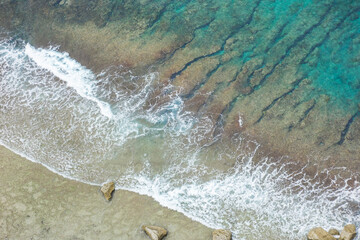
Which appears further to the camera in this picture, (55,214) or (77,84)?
(77,84)

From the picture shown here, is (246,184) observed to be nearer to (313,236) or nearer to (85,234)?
(313,236)

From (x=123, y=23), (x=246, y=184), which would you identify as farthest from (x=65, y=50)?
(x=246, y=184)

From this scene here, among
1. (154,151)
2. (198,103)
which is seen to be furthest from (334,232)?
(198,103)

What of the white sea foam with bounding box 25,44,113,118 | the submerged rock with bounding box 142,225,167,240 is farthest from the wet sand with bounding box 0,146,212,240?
the white sea foam with bounding box 25,44,113,118

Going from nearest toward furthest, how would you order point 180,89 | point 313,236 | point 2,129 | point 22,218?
point 313,236, point 22,218, point 2,129, point 180,89

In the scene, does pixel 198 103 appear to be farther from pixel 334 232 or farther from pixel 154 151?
pixel 334 232

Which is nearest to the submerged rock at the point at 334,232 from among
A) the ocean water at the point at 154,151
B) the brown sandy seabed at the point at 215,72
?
the ocean water at the point at 154,151

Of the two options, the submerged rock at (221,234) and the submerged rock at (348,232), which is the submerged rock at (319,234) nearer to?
the submerged rock at (348,232)

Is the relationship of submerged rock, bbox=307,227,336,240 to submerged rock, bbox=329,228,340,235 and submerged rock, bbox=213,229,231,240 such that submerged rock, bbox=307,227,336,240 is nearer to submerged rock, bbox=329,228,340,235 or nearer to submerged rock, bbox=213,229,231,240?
submerged rock, bbox=329,228,340,235
